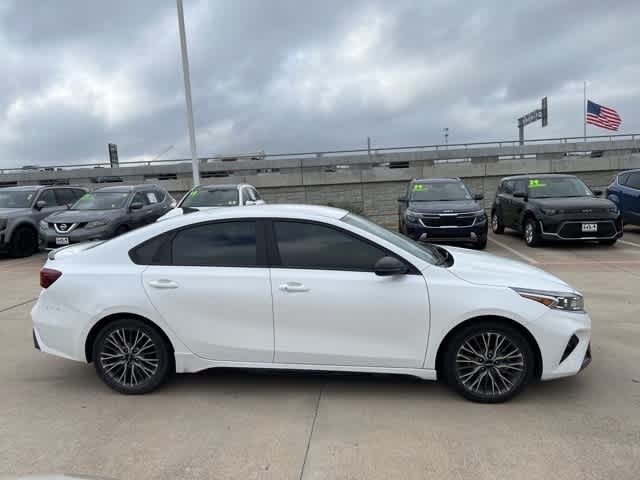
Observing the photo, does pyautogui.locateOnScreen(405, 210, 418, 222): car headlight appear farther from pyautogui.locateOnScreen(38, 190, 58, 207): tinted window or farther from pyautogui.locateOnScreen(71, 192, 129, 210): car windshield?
pyautogui.locateOnScreen(38, 190, 58, 207): tinted window

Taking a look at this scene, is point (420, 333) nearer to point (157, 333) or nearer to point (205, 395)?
point (205, 395)

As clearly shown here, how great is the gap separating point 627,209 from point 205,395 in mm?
12297

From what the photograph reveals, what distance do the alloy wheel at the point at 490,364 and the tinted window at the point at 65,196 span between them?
41.0 ft

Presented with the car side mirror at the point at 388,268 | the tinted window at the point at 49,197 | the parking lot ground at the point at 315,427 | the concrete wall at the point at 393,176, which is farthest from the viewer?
the concrete wall at the point at 393,176

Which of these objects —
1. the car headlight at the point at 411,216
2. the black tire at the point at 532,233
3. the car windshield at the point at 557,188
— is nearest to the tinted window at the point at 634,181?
the car windshield at the point at 557,188

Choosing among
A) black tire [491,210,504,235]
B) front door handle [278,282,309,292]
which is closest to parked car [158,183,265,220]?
black tire [491,210,504,235]

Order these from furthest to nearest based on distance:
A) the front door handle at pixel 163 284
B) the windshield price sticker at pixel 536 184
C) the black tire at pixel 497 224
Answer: the black tire at pixel 497 224, the windshield price sticker at pixel 536 184, the front door handle at pixel 163 284

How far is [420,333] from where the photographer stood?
11.3ft

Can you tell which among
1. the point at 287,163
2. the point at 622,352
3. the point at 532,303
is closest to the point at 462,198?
the point at 622,352

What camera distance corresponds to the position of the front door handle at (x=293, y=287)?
3.50 m

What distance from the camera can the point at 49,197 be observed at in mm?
12539

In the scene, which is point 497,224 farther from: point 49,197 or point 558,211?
point 49,197

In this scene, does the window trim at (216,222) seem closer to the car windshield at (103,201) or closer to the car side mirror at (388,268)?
the car side mirror at (388,268)

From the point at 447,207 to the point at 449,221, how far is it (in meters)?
0.42
